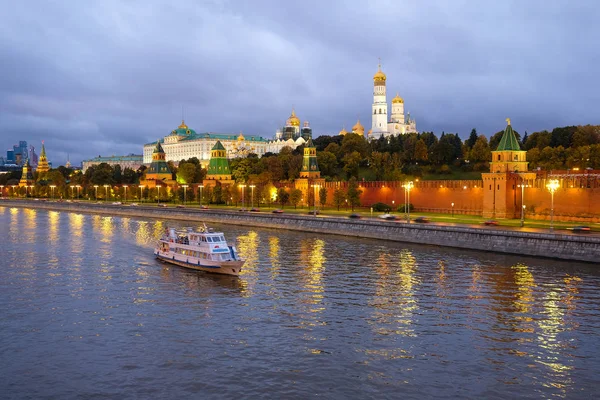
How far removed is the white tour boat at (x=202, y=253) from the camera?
124ft

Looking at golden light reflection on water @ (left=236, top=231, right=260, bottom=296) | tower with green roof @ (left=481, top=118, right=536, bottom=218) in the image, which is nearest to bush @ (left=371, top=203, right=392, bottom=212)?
tower with green roof @ (left=481, top=118, right=536, bottom=218)

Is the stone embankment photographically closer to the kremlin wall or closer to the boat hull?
the kremlin wall

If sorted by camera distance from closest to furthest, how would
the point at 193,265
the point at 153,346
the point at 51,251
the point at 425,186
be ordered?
the point at 153,346 < the point at 193,265 < the point at 51,251 < the point at 425,186

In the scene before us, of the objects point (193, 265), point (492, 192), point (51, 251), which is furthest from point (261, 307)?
point (492, 192)

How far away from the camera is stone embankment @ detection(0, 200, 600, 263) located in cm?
4119

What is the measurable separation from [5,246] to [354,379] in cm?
4311

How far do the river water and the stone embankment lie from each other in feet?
5.55

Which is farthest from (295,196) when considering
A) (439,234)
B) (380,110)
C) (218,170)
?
(380,110)

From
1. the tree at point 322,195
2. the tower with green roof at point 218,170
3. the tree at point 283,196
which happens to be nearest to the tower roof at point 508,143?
the tree at point 322,195

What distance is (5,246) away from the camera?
5225 centimetres

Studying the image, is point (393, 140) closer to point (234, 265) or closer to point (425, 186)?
point (425, 186)

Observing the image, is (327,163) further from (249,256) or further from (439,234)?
(249,256)

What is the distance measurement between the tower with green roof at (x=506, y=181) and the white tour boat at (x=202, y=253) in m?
34.5

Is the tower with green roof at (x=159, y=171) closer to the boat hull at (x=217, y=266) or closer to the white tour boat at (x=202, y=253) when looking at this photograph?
the white tour boat at (x=202, y=253)
